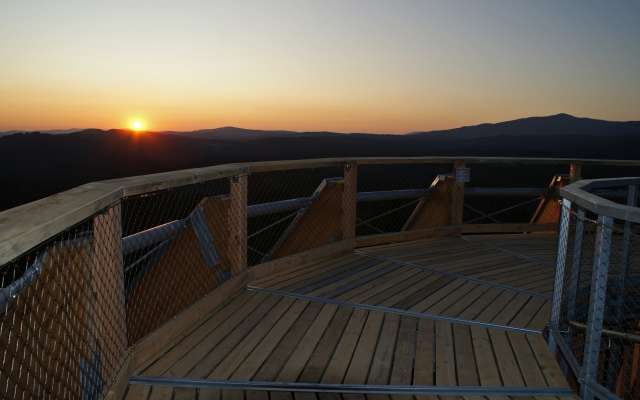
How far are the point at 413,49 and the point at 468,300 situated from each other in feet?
31.6

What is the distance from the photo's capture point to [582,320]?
432cm

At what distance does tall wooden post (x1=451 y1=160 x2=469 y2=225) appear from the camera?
6.45m

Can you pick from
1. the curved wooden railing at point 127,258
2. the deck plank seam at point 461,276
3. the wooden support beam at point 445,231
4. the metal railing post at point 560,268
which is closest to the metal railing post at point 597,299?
the metal railing post at point 560,268

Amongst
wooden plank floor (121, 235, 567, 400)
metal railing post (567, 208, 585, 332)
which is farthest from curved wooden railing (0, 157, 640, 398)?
metal railing post (567, 208, 585, 332)

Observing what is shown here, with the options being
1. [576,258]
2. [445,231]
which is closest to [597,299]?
[576,258]

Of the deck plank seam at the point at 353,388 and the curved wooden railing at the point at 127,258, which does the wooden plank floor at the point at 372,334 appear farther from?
the curved wooden railing at the point at 127,258

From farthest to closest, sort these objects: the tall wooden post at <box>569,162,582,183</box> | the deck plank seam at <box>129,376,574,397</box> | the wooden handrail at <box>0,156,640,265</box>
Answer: the tall wooden post at <box>569,162,582,183</box>, the deck plank seam at <box>129,376,574,397</box>, the wooden handrail at <box>0,156,640,265</box>

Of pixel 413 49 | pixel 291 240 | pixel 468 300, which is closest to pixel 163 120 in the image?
pixel 413 49

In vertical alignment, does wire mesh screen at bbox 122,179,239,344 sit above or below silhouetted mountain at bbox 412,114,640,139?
below

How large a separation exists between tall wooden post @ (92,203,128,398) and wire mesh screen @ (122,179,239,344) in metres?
0.30

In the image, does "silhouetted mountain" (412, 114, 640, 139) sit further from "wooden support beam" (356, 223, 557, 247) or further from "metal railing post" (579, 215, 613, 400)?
"metal railing post" (579, 215, 613, 400)

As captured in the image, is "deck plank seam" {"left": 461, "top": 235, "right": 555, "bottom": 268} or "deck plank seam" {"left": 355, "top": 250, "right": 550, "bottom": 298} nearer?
"deck plank seam" {"left": 355, "top": 250, "right": 550, "bottom": 298}

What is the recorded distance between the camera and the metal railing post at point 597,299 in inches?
88.4

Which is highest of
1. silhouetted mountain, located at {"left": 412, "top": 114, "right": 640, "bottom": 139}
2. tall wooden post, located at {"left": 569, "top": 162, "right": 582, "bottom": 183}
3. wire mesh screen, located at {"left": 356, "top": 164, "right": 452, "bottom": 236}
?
silhouetted mountain, located at {"left": 412, "top": 114, "right": 640, "bottom": 139}
